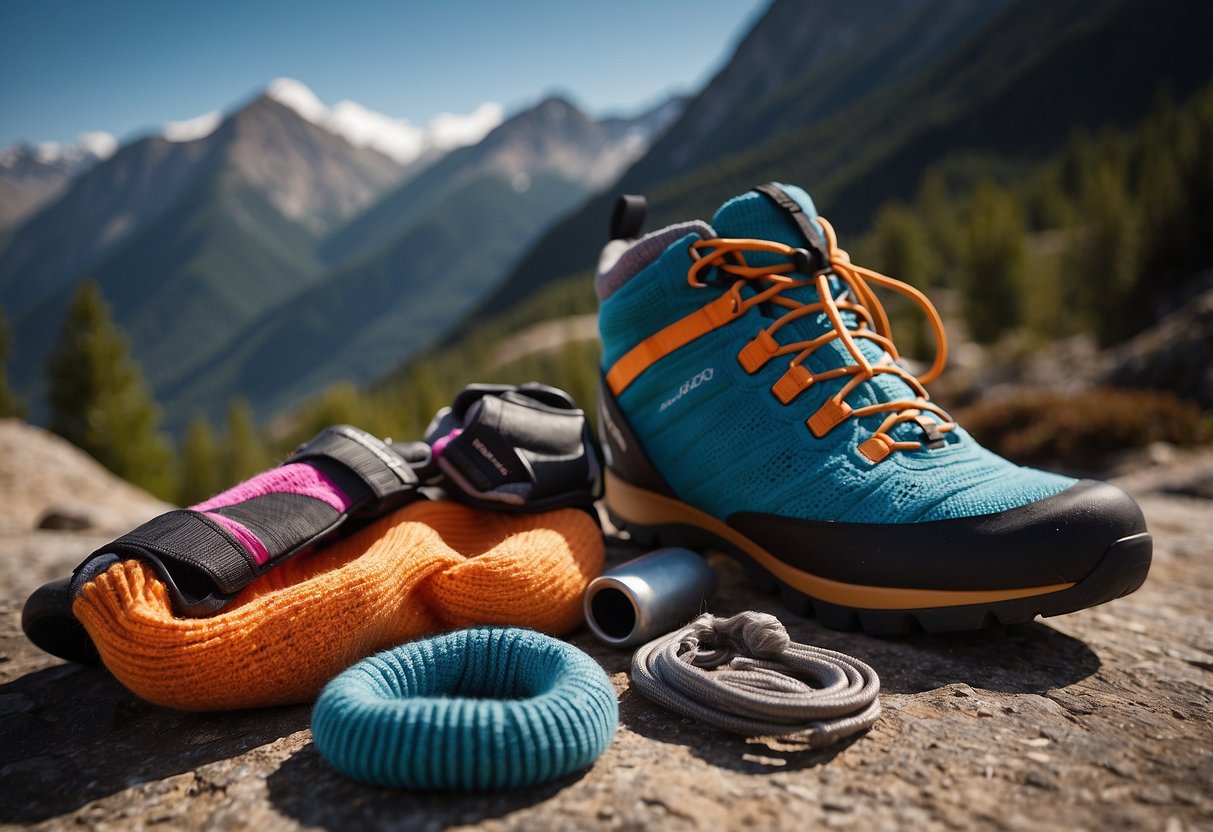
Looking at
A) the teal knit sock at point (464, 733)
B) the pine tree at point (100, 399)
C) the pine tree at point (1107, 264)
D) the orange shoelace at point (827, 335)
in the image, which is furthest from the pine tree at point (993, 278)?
the teal knit sock at point (464, 733)

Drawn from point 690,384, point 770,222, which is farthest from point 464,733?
point 770,222

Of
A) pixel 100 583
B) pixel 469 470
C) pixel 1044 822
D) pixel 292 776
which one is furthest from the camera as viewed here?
pixel 469 470

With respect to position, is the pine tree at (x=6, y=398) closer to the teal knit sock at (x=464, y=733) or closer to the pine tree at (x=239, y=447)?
the pine tree at (x=239, y=447)

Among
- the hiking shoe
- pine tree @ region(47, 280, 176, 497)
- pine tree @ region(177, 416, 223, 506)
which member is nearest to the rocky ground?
the hiking shoe

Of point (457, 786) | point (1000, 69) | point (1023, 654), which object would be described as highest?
point (1000, 69)

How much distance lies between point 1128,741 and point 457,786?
1171 millimetres

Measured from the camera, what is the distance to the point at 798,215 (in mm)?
2262

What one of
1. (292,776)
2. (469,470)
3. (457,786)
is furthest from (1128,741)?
(469,470)

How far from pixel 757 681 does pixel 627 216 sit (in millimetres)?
1780

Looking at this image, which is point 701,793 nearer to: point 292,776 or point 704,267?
point 292,776

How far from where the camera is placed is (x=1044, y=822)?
1.08 m

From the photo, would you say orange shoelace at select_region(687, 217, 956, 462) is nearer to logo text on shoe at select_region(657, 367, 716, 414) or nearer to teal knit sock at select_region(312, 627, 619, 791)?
logo text on shoe at select_region(657, 367, 716, 414)

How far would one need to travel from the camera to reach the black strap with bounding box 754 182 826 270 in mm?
2238

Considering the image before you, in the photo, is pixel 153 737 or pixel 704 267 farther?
pixel 704 267
